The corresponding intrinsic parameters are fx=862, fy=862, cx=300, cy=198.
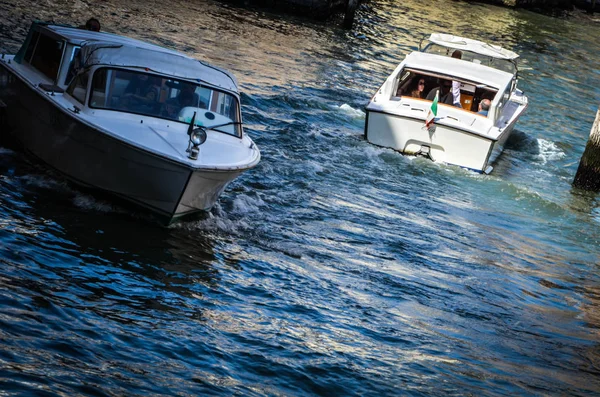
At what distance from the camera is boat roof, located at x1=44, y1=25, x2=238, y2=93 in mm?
10172

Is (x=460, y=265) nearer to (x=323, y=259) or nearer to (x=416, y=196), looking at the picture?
(x=323, y=259)

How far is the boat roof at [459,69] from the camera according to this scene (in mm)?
16281

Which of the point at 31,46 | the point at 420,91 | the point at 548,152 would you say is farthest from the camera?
the point at 548,152

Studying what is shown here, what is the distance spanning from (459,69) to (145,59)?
8.03 m

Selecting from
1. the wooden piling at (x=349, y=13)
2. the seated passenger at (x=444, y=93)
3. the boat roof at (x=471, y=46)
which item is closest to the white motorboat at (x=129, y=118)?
the seated passenger at (x=444, y=93)

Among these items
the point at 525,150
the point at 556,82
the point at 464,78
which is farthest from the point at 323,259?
the point at 556,82

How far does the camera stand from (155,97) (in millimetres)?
10047

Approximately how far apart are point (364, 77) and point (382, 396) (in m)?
16.9

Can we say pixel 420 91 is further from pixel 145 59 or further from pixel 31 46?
pixel 31 46

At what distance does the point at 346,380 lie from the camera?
7113 mm

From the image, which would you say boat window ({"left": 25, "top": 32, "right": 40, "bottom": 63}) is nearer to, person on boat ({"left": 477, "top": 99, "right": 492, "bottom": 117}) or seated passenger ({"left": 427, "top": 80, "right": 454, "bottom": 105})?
seated passenger ({"left": 427, "top": 80, "right": 454, "bottom": 105})

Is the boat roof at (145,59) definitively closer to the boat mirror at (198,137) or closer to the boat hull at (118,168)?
the boat hull at (118,168)

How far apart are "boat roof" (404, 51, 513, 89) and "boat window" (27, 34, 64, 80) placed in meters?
7.64

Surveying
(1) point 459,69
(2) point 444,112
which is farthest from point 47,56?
(1) point 459,69
